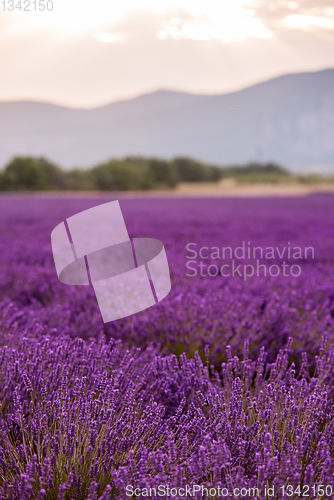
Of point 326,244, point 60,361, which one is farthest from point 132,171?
point 60,361

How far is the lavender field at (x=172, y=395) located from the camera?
1.01m

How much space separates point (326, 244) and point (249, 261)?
116 centimetres

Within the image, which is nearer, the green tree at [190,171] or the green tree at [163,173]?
the green tree at [163,173]

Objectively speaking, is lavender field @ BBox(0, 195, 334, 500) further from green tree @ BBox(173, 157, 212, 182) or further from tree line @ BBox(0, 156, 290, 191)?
green tree @ BBox(173, 157, 212, 182)

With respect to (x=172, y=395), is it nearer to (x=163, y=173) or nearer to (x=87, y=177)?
(x=87, y=177)

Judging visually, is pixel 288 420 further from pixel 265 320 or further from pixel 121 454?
pixel 265 320

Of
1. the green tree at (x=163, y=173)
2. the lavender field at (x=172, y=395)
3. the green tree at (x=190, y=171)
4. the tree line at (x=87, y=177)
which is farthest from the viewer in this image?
the green tree at (x=190, y=171)

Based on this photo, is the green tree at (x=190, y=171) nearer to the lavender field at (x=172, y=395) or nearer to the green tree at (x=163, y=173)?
the green tree at (x=163, y=173)

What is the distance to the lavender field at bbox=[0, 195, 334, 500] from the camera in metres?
1.01

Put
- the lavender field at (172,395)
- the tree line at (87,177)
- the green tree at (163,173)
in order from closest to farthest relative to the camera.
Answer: the lavender field at (172,395) < the tree line at (87,177) < the green tree at (163,173)

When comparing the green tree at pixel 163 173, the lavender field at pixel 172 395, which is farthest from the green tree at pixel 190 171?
the lavender field at pixel 172 395

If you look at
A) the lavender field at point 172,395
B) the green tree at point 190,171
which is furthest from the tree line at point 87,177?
the lavender field at point 172,395

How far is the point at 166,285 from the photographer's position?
2816 millimetres

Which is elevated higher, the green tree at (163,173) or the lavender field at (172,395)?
the green tree at (163,173)
